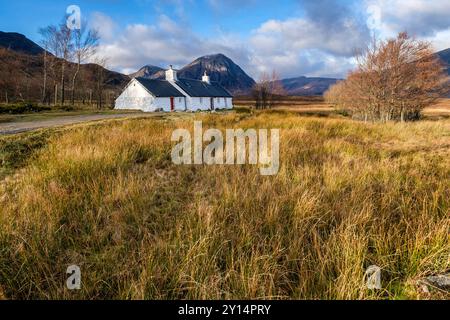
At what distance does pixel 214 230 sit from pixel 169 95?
1457 inches

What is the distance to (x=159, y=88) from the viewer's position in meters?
37.6

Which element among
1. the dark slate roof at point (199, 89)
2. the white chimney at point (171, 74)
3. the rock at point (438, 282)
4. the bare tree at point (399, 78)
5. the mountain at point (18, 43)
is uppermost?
the mountain at point (18, 43)

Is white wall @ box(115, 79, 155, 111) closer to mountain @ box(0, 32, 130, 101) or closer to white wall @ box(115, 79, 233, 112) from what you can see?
white wall @ box(115, 79, 233, 112)

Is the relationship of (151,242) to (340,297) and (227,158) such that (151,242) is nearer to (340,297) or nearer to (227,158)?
(340,297)

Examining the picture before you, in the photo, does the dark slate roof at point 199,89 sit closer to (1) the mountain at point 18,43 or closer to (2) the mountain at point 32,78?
(2) the mountain at point 32,78

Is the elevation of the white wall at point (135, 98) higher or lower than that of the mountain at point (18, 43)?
lower

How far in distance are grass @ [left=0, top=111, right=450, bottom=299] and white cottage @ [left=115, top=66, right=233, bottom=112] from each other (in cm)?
3154

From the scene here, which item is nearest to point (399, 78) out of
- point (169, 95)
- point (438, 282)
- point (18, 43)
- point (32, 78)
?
point (438, 282)

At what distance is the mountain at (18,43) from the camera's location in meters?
135

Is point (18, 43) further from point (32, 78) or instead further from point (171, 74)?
point (171, 74)

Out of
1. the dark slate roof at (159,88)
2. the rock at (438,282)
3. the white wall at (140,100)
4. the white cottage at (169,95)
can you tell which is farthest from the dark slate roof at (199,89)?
the rock at (438,282)

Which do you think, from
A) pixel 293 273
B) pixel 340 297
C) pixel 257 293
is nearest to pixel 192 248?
pixel 257 293

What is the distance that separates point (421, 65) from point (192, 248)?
25242 millimetres

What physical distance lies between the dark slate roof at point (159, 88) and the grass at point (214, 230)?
105 ft
